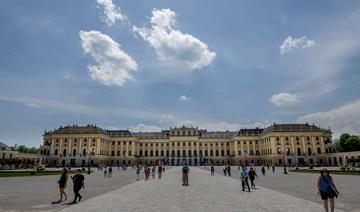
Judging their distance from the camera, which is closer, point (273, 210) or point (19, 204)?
point (273, 210)

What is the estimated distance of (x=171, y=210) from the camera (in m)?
10.6

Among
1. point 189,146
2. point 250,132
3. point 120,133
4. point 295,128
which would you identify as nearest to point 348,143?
point 295,128

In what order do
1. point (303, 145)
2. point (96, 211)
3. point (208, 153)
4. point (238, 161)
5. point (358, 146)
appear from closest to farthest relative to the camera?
point (96, 211) < point (358, 146) < point (303, 145) < point (238, 161) < point (208, 153)

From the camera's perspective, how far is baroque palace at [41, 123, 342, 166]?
90250mm

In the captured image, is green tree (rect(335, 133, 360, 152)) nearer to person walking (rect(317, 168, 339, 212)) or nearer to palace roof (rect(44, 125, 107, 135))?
palace roof (rect(44, 125, 107, 135))

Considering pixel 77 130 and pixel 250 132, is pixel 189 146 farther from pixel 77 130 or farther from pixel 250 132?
pixel 77 130

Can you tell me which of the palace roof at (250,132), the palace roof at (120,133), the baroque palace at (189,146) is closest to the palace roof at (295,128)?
the baroque palace at (189,146)

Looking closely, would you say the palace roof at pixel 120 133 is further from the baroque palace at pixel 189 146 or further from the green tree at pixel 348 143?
the green tree at pixel 348 143

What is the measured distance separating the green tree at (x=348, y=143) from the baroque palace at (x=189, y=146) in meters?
3.91

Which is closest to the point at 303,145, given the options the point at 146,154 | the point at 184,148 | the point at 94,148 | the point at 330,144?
the point at 330,144

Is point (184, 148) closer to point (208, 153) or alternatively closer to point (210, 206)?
point (208, 153)

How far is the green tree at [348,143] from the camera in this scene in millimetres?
84250

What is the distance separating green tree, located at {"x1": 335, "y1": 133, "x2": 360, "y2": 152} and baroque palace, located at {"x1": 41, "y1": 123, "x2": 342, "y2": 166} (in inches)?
154

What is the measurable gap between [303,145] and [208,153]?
122ft
